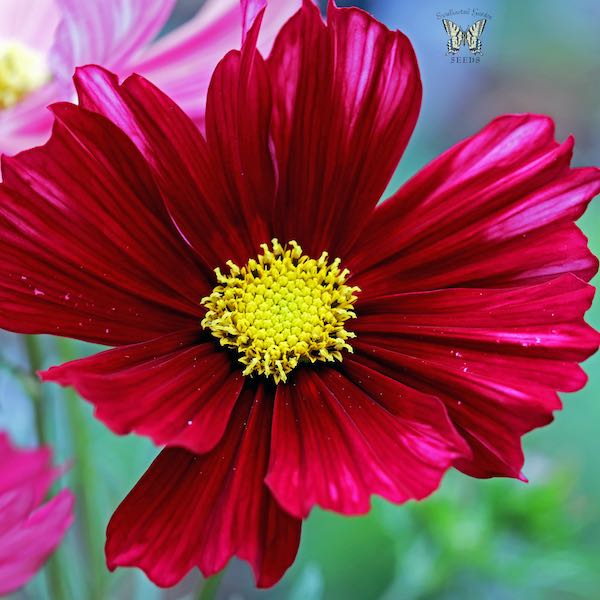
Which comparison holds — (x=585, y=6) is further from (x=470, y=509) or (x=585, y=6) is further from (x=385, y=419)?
(x=385, y=419)

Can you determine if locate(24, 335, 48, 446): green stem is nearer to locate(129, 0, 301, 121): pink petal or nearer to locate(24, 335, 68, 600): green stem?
Result: locate(24, 335, 68, 600): green stem

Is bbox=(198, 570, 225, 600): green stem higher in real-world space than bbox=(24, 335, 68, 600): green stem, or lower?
lower

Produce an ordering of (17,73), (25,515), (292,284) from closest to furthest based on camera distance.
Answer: (25,515) → (292,284) → (17,73)

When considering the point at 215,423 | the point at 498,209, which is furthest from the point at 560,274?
the point at 215,423

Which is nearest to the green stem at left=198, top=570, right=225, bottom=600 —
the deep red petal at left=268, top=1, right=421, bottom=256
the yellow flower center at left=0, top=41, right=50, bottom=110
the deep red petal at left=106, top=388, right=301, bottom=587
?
the deep red petal at left=106, top=388, right=301, bottom=587

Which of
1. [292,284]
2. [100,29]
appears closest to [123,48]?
[100,29]

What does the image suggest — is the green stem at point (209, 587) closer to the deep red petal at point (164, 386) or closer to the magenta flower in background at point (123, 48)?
the deep red petal at point (164, 386)

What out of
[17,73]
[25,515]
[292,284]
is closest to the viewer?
[25,515]

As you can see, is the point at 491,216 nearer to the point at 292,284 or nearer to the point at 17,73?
the point at 292,284
